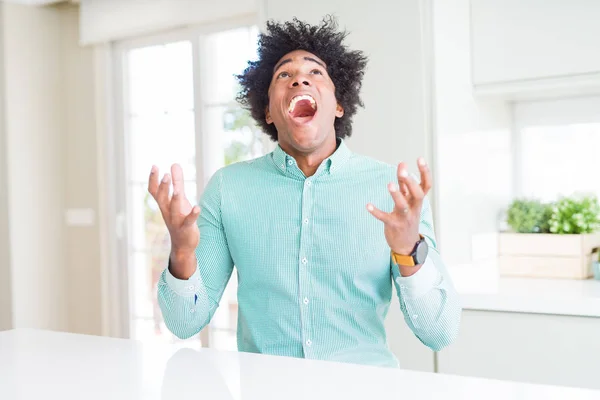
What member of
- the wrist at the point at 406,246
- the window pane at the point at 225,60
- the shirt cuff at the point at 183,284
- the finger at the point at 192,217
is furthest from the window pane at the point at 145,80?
the wrist at the point at 406,246

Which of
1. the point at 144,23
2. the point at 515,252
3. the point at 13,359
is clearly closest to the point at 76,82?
the point at 144,23

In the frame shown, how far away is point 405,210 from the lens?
1.32 m

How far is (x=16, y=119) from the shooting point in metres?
4.28

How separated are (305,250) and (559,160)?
176 cm

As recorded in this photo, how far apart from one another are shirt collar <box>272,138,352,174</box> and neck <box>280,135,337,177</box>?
2cm

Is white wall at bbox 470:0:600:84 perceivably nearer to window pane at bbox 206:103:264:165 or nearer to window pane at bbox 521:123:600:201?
window pane at bbox 521:123:600:201

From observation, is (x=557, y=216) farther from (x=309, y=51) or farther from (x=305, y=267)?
(x=305, y=267)

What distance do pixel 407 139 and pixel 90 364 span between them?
1.58 meters

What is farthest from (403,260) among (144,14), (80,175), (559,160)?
(80,175)

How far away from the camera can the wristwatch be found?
1.40 metres

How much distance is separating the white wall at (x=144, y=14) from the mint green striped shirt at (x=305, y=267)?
1964mm

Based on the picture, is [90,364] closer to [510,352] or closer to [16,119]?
[510,352]

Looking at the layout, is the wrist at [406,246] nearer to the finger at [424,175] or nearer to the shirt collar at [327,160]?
the finger at [424,175]

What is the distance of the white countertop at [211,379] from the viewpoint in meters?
1.04
